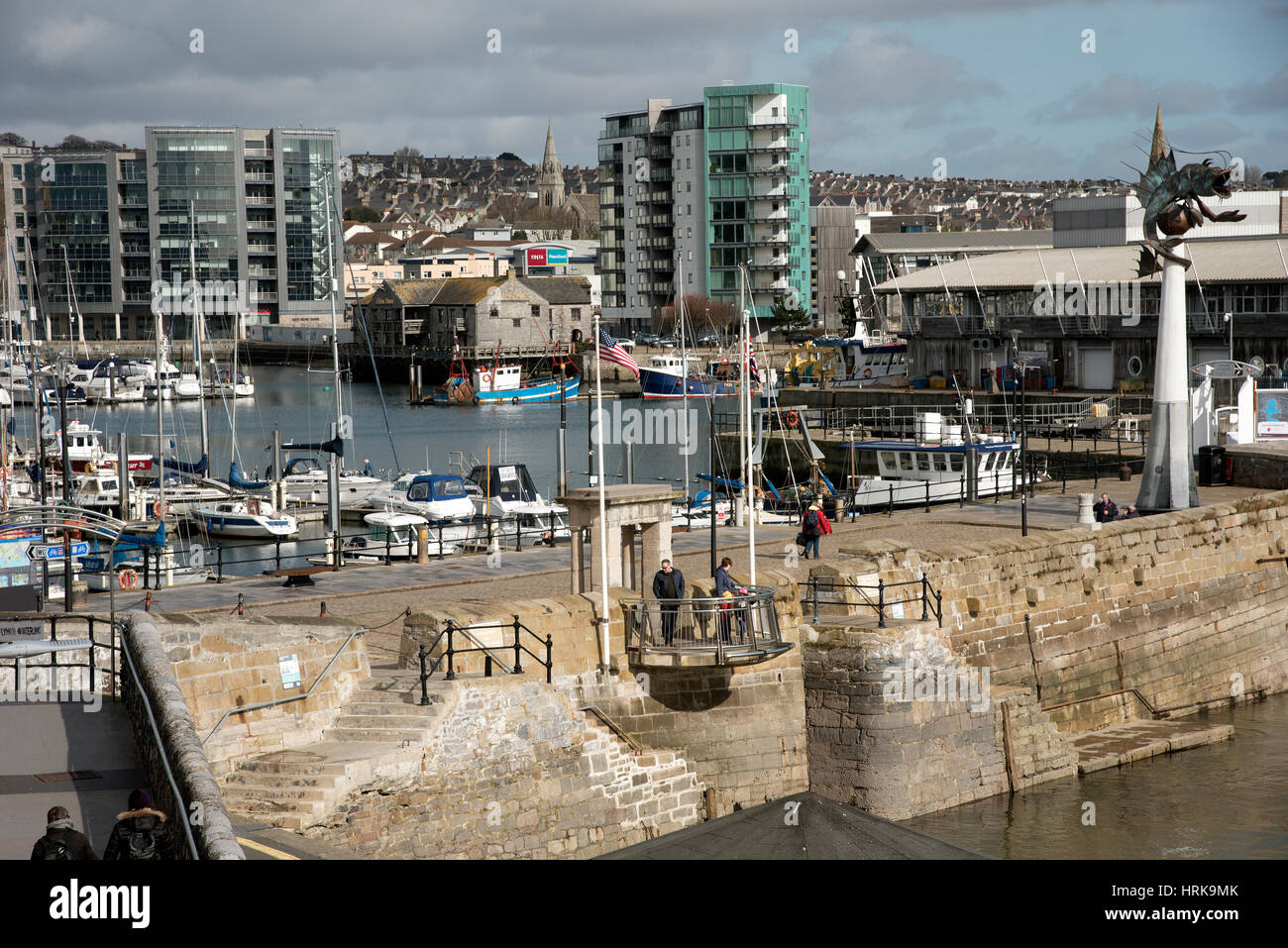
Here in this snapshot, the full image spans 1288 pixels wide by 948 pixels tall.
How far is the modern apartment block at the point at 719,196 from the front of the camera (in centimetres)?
11731

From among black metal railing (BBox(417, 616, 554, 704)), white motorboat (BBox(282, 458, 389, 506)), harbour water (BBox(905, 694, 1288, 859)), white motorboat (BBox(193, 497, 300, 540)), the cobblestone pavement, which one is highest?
black metal railing (BBox(417, 616, 554, 704))

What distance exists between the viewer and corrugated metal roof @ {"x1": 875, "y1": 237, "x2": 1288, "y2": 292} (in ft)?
184

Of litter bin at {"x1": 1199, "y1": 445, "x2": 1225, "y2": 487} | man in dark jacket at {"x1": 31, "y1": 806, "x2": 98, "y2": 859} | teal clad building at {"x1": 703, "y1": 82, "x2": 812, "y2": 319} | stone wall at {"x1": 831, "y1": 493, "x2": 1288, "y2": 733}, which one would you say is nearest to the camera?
man in dark jacket at {"x1": 31, "y1": 806, "x2": 98, "y2": 859}

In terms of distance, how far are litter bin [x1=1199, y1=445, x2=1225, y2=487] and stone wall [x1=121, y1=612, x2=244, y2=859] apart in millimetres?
23942

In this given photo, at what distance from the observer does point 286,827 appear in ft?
41.7

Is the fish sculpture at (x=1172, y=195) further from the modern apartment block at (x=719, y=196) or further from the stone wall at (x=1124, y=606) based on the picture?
the modern apartment block at (x=719, y=196)

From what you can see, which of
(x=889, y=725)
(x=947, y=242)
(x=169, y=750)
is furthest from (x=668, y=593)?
(x=947, y=242)

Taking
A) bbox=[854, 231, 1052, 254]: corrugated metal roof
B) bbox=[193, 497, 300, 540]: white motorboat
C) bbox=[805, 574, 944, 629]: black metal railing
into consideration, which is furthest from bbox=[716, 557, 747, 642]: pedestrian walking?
bbox=[854, 231, 1052, 254]: corrugated metal roof

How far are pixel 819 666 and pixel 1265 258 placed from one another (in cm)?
4540

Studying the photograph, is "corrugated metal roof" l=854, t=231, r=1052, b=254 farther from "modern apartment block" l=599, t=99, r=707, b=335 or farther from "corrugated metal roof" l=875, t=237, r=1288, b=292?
"corrugated metal roof" l=875, t=237, r=1288, b=292

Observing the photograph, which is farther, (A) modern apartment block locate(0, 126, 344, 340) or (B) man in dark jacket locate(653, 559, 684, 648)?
(A) modern apartment block locate(0, 126, 344, 340)

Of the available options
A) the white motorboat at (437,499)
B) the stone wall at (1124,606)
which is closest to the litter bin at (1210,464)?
the stone wall at (1124,606)

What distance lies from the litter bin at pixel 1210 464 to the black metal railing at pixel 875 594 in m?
14.6
